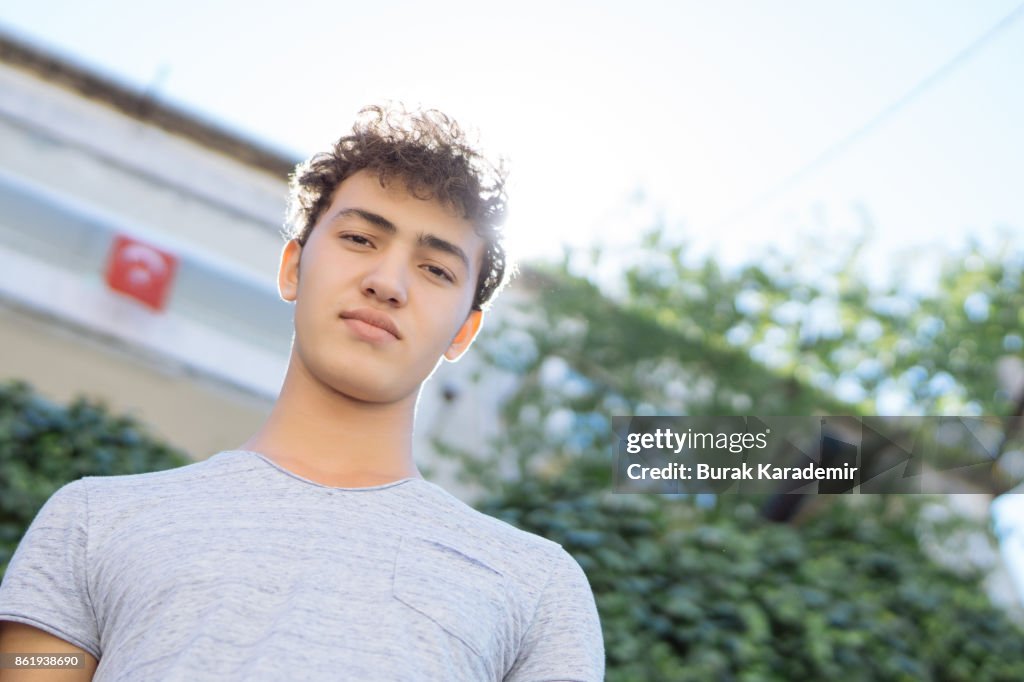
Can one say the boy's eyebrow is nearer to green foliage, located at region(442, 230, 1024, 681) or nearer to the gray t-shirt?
the gray t-shirt

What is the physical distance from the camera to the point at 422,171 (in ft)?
6.00

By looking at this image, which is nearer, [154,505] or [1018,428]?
[154,505]

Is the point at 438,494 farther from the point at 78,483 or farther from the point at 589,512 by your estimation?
the point at 589,512

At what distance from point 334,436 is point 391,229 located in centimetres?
35

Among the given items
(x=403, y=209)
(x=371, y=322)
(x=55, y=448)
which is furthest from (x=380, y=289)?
(x=55, y=448)

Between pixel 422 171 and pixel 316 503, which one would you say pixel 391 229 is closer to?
pixel 422 171

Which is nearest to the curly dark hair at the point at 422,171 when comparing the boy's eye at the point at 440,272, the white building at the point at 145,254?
the boy's eye at the point at 440,272

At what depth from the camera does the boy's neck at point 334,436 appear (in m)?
1.72

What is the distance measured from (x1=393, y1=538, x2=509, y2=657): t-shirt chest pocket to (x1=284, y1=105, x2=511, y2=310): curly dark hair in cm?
56

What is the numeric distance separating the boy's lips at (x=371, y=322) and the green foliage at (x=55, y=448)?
16.9 feet

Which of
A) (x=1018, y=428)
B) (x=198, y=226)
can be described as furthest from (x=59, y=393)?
(x=1018, y=428)

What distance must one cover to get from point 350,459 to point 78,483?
1.35ft

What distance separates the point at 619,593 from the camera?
6633mm

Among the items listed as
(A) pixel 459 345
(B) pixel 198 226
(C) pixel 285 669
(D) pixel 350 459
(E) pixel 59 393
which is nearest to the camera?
(C) pixel 285 669
